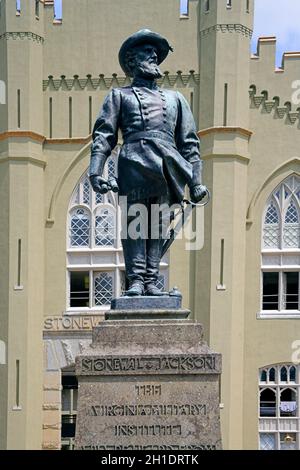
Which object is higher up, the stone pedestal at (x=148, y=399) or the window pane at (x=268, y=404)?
the stone pedestal at (x=148, y=399)

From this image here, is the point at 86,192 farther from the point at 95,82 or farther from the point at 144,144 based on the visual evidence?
the point at 144,144

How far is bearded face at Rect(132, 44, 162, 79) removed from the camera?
7969 millimetres

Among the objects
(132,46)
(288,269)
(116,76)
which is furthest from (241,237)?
(132,46)

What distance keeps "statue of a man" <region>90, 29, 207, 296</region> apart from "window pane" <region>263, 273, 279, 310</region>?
15.2 metres

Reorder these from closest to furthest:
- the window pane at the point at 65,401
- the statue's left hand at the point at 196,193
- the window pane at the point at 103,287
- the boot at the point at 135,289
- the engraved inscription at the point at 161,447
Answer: the engraved inscription at the point at 161,447
the boot at the point at 135,289
the statue's left hand at the point at 196,193
the window pane at the point at 65,401
the window pane at the point at 103,287

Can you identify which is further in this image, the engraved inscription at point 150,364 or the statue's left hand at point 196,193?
the statue's left hand at point 196,193

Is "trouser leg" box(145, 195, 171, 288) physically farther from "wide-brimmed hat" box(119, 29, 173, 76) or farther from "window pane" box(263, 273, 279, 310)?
"window pane" box(263, 273, 279, 310)

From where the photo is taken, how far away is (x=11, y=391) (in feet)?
72.5

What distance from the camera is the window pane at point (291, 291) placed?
22.8 metres

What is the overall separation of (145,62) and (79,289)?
1540 centimetres

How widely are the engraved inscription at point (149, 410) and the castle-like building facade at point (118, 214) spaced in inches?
579

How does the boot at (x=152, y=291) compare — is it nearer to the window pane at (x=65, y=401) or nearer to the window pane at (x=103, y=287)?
the window pane at (x=103, y=287)

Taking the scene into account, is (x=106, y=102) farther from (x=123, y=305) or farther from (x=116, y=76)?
(x=116, y=76)

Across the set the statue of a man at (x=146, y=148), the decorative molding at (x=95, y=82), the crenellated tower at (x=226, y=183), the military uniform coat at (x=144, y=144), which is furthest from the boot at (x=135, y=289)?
the decorative molding at (x=95, y=82)
